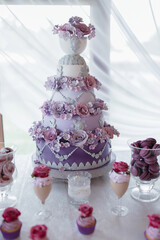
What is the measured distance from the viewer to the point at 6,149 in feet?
3.44

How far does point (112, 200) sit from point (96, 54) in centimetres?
98

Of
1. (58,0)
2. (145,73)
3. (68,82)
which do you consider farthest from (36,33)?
(145,73)

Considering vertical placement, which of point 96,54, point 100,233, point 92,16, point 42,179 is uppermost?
point 92,16

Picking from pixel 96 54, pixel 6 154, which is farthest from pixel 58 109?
pixel 96 54

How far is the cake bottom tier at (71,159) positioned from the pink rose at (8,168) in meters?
0.21

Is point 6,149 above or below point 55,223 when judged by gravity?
above

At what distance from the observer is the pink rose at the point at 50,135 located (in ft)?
3.75

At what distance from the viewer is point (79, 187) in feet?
3.27

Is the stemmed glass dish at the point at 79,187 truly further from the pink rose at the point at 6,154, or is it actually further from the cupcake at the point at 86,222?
the pink rose at the point at 6,154

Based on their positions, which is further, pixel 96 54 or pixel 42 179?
pixel 96 54

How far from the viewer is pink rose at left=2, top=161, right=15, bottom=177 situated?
3.23 feet

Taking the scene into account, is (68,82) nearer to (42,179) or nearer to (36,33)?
(42,179)

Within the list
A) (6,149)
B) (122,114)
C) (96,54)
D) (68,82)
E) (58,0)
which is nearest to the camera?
(6,149)

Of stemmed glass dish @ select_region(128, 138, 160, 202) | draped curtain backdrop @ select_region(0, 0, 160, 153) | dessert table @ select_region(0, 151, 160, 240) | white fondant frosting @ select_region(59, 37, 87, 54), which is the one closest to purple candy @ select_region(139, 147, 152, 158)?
stemmed glass dish @ select_region(128, 138, 160, 202)
